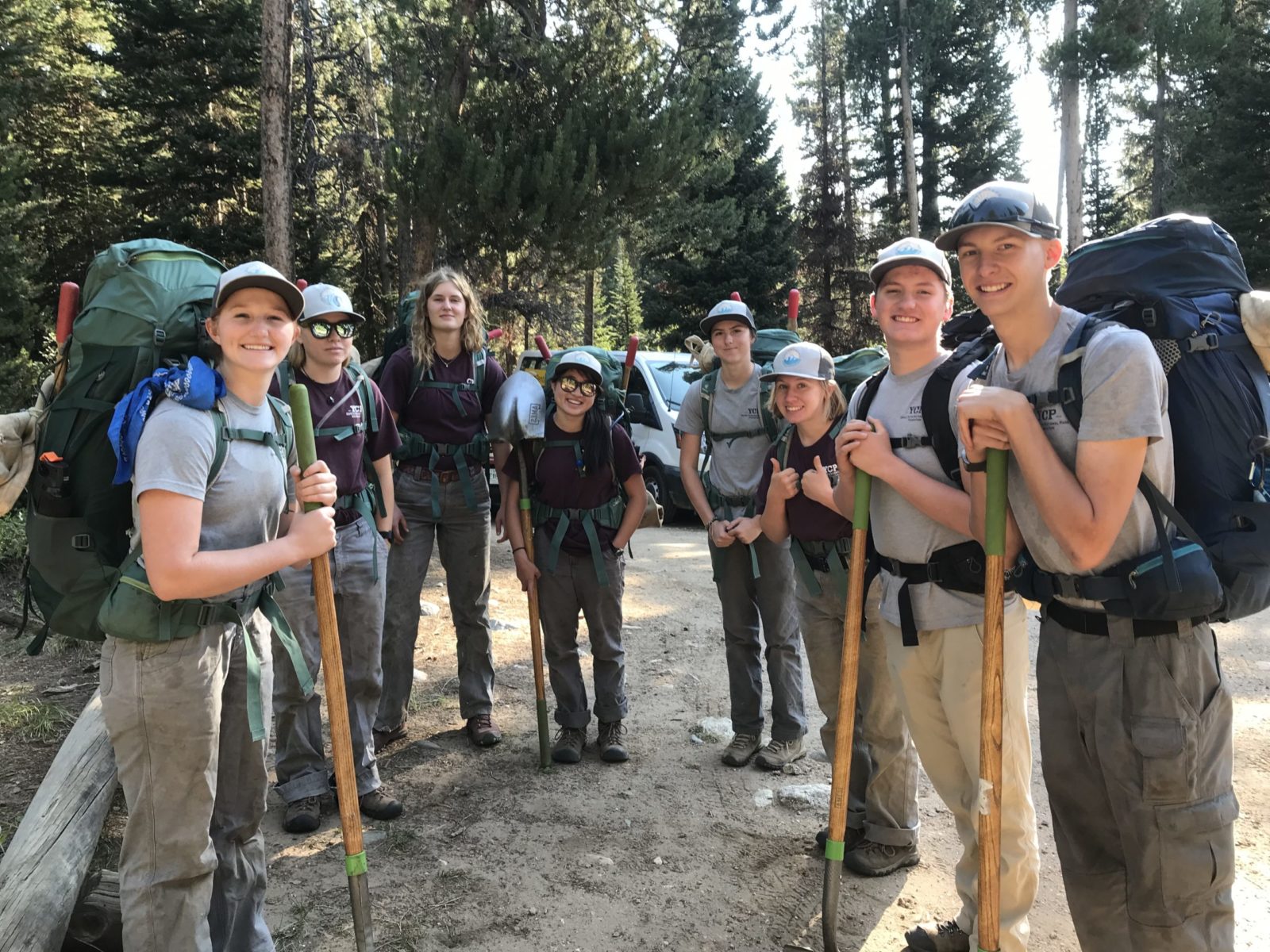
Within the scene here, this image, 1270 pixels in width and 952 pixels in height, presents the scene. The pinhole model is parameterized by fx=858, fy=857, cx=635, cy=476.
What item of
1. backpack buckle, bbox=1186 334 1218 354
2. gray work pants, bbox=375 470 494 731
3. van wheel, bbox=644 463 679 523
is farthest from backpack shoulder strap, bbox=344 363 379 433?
van wheel, bbox=644 463 679 523

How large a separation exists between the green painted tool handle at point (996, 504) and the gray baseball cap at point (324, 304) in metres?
2.83

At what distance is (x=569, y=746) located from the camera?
4.71m

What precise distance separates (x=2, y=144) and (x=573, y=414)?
11303mm

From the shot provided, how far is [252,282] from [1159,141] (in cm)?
2774

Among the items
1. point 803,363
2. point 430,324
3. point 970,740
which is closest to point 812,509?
point 803,363

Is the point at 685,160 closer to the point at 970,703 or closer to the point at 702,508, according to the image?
the point at 702,508

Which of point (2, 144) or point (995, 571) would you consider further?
point (2, 144)

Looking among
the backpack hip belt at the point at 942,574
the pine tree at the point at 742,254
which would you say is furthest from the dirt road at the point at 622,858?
the pine tree at the point at 742,254

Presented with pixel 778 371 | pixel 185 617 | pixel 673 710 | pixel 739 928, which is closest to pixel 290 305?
pixel 185 617

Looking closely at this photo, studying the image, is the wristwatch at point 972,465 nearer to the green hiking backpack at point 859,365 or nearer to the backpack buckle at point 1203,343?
the backpack buckle at point 1203,343

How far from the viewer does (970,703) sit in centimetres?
275

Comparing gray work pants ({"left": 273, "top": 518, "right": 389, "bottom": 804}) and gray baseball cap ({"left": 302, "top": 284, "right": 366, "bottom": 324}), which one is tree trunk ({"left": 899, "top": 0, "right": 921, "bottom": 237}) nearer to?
gray baseball cap ({"left": 302, "top": 284, "right": 366, "bottom": 324})

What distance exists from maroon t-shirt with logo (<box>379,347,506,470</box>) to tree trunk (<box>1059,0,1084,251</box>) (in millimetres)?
16772

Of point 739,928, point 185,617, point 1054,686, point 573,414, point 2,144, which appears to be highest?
point 2,144
